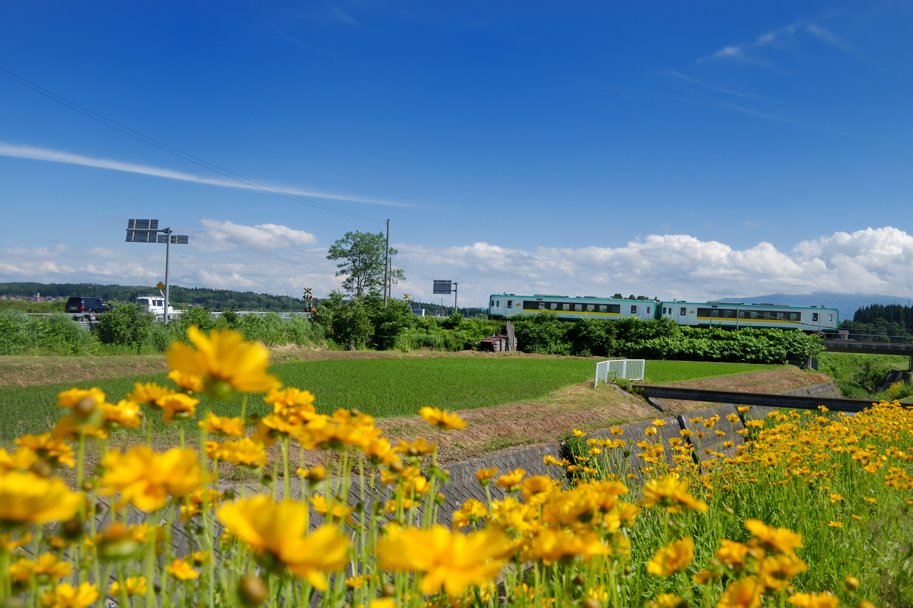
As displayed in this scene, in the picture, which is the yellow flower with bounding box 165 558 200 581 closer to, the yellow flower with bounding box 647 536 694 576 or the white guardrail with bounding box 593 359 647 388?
the yellow flower with bounding box 647 536 694 576

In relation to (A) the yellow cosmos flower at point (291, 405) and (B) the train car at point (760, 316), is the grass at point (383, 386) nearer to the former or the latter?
(A) the yellow cosmos flower at point (291, 405)

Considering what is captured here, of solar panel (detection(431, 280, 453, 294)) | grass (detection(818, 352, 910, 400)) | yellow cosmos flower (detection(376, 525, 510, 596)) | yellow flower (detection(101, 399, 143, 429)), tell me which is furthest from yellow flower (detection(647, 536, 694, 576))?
solar panel (detection(431, 280, 453, 294))

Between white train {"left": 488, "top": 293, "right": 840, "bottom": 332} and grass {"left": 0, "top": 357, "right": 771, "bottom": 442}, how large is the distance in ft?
72.9

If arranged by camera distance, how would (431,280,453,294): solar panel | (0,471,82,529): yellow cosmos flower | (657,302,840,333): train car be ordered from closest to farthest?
1. (0,471,82,529): yellow cosmos flower
2. (657,302,840,333): train car
3. (431,280,453,294): solar panel

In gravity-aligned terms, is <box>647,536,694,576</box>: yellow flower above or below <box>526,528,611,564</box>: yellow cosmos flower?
below

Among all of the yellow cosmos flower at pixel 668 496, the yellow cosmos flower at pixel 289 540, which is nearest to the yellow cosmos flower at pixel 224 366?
the yellow cosmos flower at pixel 289 540

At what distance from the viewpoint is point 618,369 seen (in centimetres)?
1565

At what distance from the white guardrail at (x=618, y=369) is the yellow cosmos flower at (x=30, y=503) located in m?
12.9

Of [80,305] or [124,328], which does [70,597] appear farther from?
[80,305]

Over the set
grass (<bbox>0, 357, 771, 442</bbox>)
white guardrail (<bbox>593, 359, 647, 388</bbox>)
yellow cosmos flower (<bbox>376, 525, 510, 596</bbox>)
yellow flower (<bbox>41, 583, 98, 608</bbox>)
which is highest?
yellow cosmos flower (<bbox>376, 525, 510, 596</bbox>)

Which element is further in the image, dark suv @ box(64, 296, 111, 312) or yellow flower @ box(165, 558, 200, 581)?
dark suv @ box(64, 296, 111, 312)

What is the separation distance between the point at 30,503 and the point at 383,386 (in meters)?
11.6

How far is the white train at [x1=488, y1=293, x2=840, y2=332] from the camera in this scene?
133 feet

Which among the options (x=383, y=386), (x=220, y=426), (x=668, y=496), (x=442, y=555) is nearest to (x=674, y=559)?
(x=668, y=496)
